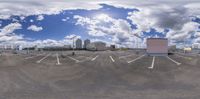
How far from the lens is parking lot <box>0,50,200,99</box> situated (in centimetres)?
1938

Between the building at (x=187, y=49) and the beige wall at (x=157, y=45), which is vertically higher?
the beige wall at (x=157, y=45)

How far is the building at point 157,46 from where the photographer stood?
2966cm

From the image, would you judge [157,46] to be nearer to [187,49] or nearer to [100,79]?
[100,79]

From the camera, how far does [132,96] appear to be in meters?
18.8

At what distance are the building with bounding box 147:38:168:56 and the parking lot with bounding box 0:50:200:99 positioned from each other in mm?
1072

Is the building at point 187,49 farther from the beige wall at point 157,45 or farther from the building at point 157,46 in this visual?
the beige wall at point 157,45

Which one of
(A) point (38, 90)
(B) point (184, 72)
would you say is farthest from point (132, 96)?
(B) point (184, 72)

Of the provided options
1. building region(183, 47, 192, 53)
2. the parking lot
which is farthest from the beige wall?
building region(183, 47, 192, 53)

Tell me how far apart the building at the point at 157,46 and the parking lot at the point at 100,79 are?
107cm

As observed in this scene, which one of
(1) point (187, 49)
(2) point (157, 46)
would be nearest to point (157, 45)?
(2) point (157, 46)

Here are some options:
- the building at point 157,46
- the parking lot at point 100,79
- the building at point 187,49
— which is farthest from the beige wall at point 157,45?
the building at point 187,49

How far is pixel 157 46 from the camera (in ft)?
99.9

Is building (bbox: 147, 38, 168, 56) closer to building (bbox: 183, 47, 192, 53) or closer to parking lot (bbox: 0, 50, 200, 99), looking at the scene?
parking lot (bbox: 0, 50, 200, 99)

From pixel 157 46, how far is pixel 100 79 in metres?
8.91
